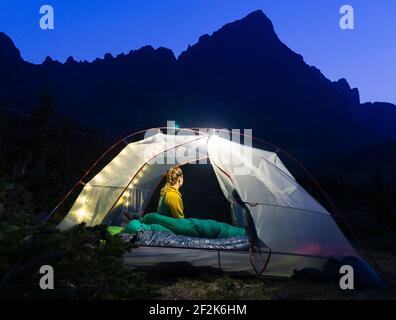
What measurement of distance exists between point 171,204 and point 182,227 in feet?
1.90

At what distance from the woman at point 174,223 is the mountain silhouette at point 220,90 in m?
87.1

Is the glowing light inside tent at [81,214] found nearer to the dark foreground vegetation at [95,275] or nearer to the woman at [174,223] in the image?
the woman at [174,223]

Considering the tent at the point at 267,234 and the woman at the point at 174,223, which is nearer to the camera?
the tent at the point at 267,234

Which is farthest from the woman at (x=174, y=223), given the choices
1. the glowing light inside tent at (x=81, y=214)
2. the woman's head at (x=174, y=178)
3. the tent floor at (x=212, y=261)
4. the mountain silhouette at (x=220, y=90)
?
the mountain silhouette at (x=220, y=90)

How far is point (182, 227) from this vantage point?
7426mm

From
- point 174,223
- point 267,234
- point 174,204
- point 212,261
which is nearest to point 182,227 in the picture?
point 174,223

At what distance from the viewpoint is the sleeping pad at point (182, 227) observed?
24.1 feet

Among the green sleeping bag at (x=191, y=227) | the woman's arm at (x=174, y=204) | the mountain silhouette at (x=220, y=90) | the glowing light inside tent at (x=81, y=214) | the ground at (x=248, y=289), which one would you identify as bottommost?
A: the ground at (x=248, y=289)

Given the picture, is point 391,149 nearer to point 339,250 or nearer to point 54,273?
point 339,250

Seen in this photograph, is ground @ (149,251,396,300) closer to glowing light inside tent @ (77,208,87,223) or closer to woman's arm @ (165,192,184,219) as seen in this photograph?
woman's arm @ (165,192,184,219)

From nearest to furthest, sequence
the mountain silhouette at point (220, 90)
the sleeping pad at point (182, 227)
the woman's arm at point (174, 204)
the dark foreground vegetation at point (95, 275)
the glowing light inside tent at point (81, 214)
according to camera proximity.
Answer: the dark foreground vegetation at point (95, 275), the sleeping pad at point (182, 227), the woman's arm at point (174, 204), the glowing light inside tent at point (81, 214), the mountain silhouette at point (220, 90)

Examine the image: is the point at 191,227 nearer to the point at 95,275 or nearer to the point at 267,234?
the point at 267,234

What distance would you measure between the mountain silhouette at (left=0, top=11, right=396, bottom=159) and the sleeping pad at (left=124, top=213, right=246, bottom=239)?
3433 inches

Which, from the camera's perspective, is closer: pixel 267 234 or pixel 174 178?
pixel 267 234
